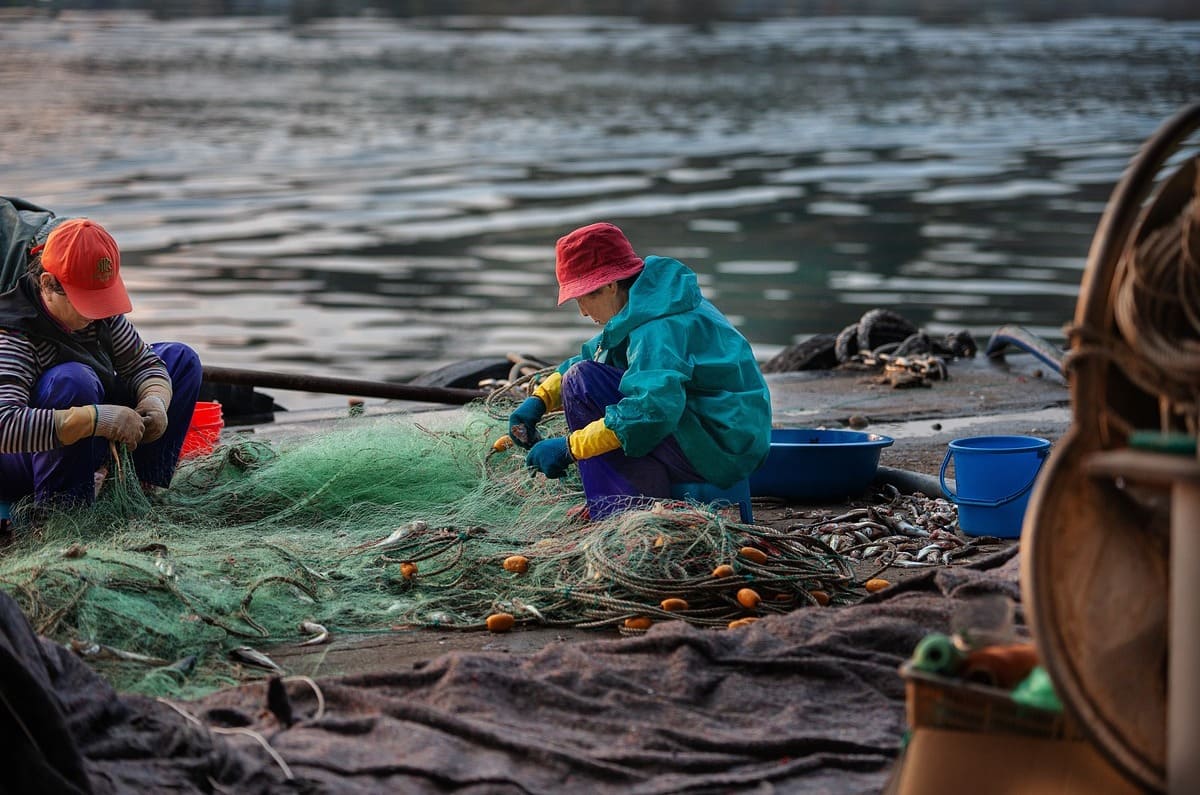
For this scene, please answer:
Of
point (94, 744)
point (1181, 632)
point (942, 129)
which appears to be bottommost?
point (942, 129)

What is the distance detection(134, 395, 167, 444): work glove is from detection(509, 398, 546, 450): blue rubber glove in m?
1.23

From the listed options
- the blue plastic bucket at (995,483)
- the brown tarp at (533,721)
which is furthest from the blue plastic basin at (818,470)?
the brown tarp at (533,721)

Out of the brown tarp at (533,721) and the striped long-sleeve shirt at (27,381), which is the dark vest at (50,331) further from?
the brown tarp at (533,721)

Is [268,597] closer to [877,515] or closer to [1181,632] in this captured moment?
[877,515]

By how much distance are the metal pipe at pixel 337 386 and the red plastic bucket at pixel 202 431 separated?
40cm

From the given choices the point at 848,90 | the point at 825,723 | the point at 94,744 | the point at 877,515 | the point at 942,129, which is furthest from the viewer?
the point at 848,90

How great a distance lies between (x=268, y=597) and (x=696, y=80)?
3907 cm

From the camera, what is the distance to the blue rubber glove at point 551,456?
5008mm

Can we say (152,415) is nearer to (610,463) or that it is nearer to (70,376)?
(70,376)

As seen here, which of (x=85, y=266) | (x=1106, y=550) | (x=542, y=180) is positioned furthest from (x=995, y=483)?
(x=542, y=180)

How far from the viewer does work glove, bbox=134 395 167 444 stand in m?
5.24

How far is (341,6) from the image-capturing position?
7769 cm

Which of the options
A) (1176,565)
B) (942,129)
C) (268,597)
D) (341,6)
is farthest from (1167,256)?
(341,6)

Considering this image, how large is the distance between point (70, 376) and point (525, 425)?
156 cm
